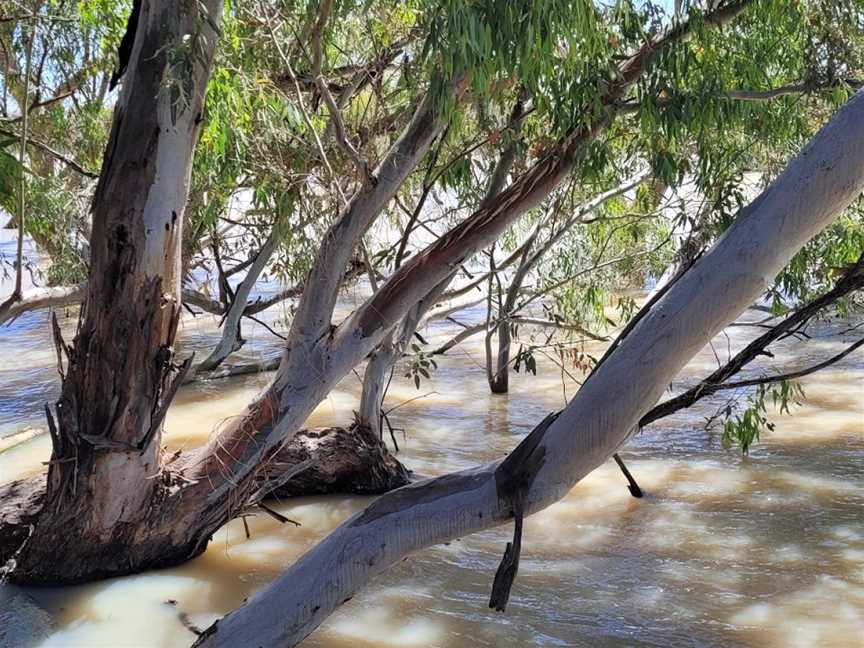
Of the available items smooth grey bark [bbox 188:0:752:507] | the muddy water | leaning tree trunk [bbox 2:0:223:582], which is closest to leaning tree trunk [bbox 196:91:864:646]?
the muddy water

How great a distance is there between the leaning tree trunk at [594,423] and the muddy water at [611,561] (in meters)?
0.12

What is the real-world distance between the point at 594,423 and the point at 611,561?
229 cm

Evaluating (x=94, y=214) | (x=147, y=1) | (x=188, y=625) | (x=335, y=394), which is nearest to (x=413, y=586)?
(x=188, y=625)

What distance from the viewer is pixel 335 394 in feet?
29.0

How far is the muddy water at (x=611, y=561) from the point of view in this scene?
4.29 m

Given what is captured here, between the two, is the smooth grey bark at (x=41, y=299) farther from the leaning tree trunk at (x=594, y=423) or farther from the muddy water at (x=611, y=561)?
the leaning tree trunk at (x=594, y=423)

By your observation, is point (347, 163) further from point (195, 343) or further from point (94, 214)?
point (195, 343)

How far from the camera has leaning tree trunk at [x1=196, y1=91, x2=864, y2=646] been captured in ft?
9.29

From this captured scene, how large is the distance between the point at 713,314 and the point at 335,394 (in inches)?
245

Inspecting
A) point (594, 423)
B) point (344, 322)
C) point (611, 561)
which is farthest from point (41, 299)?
point (594, 423)

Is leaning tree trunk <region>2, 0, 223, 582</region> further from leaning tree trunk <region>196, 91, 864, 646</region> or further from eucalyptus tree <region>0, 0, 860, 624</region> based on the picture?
leaning tree trunk <region>196, 91, 864, 646</region>

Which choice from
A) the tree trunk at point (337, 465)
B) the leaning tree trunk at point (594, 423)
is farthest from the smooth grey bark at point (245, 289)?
the leaning tree trunk at point (594, 423)

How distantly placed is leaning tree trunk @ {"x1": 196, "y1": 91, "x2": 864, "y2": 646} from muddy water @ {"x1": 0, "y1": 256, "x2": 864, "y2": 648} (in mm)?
119

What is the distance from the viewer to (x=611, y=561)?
16.5 ft
